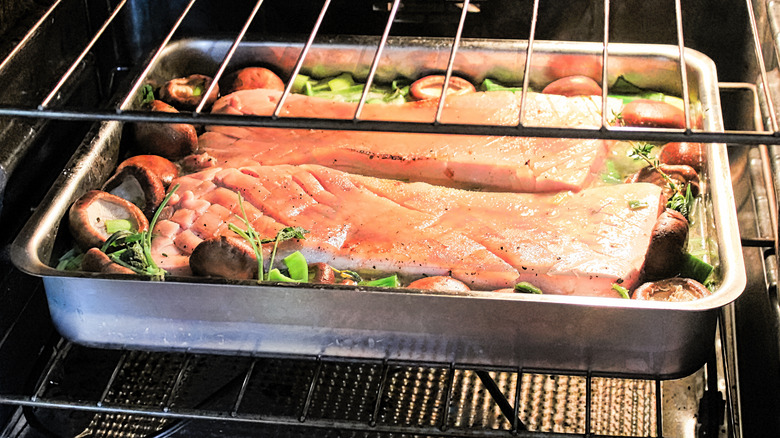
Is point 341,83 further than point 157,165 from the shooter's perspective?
Yes

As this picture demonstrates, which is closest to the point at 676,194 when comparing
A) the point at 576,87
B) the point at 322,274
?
the point at 576,87

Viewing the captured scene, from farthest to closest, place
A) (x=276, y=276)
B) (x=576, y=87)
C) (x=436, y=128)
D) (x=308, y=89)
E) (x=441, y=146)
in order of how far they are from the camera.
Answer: (x=308, y=89), (x=576, y=87), (x=441, y=146), (x=276, y=276), (x=436, y=128)

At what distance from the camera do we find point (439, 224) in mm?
2043

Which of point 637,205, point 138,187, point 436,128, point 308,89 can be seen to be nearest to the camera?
point 436,128

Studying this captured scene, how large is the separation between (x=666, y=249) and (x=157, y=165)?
1.34m

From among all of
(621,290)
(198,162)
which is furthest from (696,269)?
(198,162)

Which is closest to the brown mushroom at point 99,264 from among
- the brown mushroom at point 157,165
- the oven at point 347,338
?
the oven at point 347,338

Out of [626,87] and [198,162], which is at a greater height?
[626,87]

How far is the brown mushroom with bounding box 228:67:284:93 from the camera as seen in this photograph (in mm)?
2518

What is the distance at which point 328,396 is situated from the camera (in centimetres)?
232

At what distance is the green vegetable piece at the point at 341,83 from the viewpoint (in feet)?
8.47

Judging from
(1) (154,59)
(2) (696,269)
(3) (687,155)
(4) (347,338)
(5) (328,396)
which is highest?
(1) (154,59)

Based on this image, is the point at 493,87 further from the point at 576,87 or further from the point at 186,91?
the point at 186,91

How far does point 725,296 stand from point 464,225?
25.3 inches
